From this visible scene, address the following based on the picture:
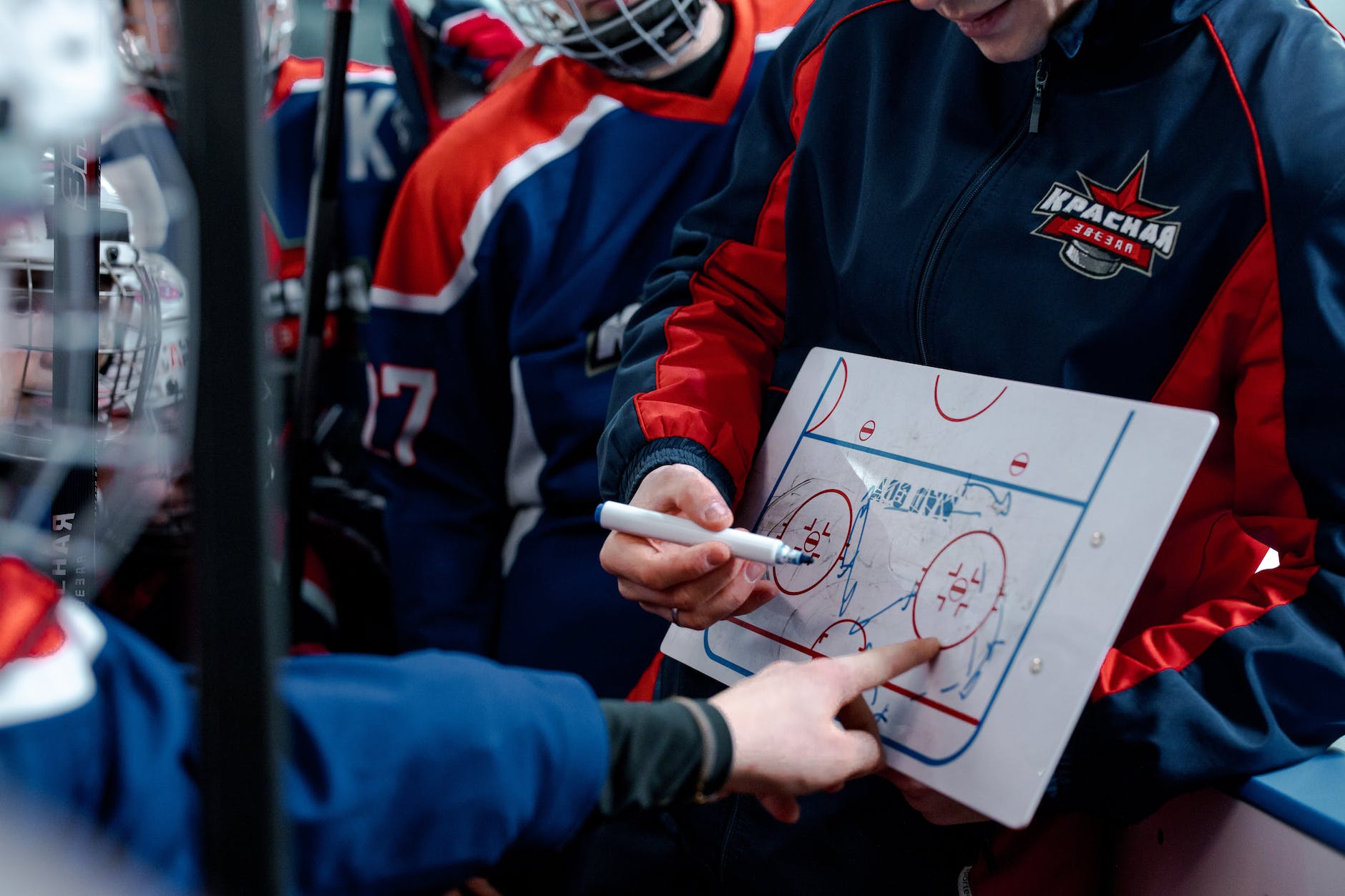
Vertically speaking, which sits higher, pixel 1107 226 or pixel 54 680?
pixel 1107 226

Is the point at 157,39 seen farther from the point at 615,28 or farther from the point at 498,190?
the point at 615,28

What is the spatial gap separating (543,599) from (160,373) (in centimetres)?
51

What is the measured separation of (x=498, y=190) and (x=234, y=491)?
993 millimetres

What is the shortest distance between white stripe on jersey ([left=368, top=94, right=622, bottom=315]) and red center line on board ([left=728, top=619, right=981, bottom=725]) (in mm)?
693

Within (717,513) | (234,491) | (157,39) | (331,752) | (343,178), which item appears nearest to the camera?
(234,491)

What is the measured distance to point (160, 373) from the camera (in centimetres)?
119

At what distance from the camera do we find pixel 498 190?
130cm

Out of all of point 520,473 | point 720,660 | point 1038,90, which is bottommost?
point 520,473

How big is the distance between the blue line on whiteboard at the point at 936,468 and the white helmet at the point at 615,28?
2.01ft

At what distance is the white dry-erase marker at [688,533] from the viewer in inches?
27.4

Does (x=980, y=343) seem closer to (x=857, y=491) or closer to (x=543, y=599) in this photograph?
(x=857, y=491)

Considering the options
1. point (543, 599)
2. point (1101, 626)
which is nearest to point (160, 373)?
point (543, 599)

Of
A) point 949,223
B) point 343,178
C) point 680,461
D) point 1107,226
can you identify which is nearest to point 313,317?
point 343,178

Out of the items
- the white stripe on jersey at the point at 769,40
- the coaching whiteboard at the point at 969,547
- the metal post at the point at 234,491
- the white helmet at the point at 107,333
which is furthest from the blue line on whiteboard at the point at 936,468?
the white stripe on jersey at the point at 769,40
